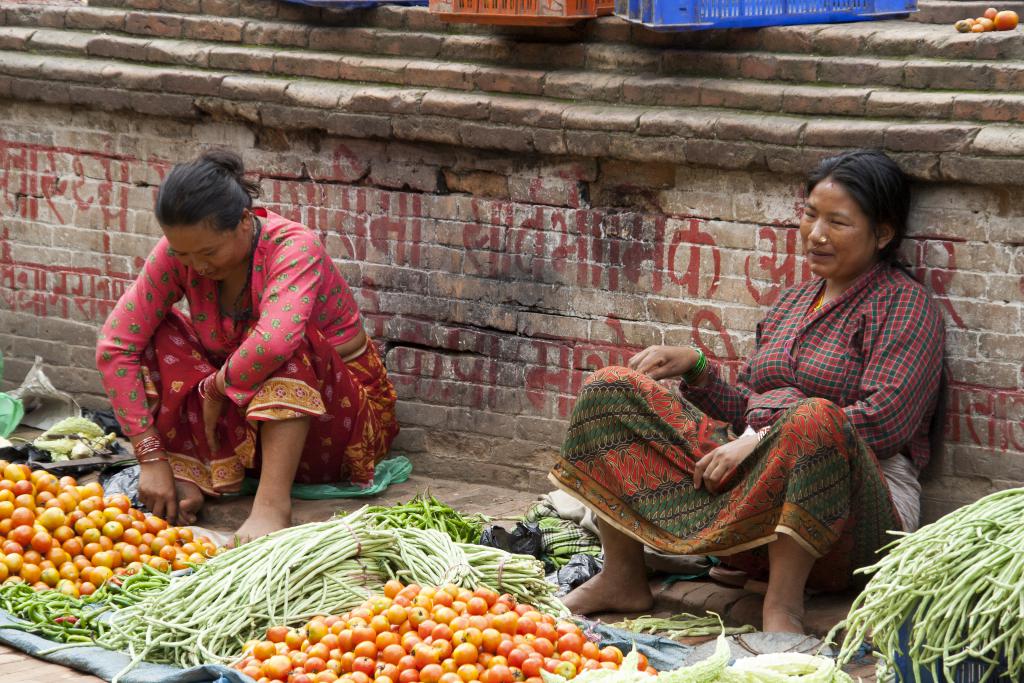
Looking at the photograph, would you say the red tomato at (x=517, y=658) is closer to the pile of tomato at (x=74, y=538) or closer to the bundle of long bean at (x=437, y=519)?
the bundle of long bean at (x=437, y=519)

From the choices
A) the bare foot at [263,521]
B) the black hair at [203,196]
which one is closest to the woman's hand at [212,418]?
the bare foot at [263,521]

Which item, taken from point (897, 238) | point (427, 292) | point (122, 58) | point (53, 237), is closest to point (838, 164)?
point (897, 238)

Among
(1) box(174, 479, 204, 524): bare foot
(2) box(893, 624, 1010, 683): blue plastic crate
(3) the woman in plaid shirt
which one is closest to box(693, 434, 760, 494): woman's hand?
(3) the woman in plaid shirt

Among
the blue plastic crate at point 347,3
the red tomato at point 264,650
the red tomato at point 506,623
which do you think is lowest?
the red tomato at point 264,650

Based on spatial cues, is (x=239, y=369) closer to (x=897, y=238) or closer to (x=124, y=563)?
(x=124, y=563)

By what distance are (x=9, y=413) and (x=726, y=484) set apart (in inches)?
144

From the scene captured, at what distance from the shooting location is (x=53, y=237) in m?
6.98

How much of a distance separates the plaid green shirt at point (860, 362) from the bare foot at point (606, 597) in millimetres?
653

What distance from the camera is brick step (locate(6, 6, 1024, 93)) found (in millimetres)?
4695

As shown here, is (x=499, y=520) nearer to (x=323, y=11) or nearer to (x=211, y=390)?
(x=211, y=390)

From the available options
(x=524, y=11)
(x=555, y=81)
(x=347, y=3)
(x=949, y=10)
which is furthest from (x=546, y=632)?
(x=347, y=3)

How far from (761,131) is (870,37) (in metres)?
0.47

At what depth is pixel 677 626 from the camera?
14.6 ft

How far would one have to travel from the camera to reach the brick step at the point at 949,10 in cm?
545
